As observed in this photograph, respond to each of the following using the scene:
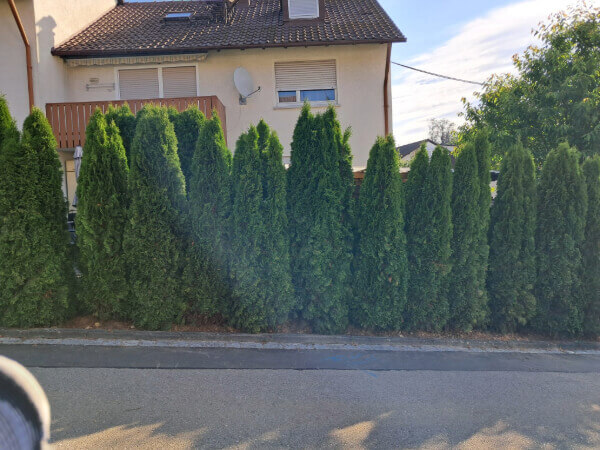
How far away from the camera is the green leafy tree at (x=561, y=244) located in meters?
5.50

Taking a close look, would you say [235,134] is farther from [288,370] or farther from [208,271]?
[288,370]

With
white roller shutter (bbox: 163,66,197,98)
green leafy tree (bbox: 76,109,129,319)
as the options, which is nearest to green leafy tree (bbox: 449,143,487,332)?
green leafy tree (bbox: 76,109,129,319)

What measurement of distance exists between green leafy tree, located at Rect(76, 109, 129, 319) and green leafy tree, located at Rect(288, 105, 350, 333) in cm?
218

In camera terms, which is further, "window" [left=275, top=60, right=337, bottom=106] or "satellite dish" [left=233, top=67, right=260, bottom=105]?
"window" [left=275, top=60, right=337, bottom=106]

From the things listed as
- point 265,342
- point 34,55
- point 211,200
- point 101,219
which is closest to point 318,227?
point 211,200

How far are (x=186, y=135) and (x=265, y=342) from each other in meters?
2.97

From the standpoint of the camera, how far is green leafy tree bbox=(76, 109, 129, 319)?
4.89m

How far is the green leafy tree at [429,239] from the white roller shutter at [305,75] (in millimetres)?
7122

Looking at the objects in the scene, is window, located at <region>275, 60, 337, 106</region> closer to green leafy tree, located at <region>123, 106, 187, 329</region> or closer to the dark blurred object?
green leafy tree, located at <region>123, 106, 187, 329</region>

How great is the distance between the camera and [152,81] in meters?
11.6

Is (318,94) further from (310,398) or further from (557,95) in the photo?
(310,398)

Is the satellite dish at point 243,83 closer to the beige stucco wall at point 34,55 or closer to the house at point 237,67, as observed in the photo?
the house at point 237,67

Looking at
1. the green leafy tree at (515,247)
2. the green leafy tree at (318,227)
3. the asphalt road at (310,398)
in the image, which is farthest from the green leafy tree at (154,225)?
the green leafy tree at (515,247)

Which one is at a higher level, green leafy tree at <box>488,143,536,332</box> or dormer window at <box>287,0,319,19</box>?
dormer window at <box>287,0,319,19</box>
